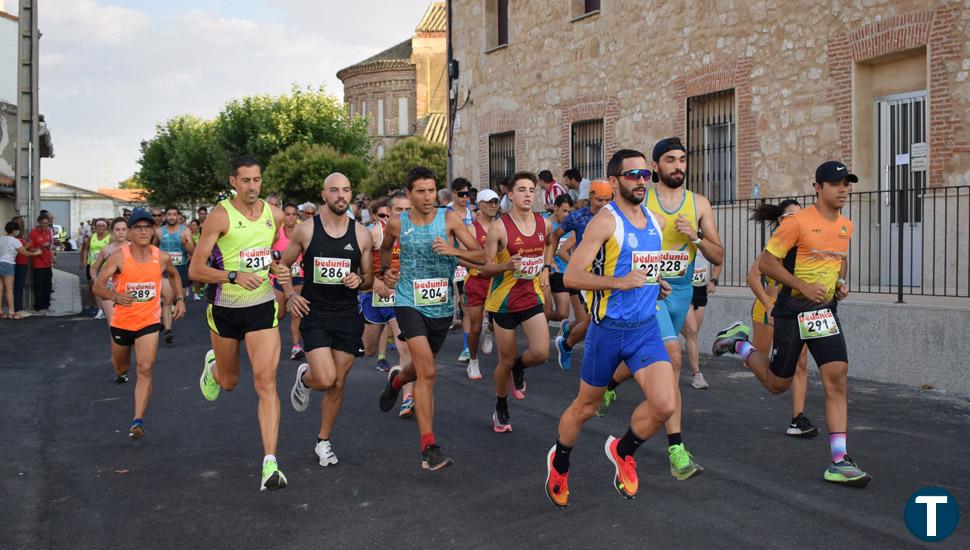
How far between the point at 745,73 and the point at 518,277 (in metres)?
9.53

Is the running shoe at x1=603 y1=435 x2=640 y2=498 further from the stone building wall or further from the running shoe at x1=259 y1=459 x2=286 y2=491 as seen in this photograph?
the stone building wall

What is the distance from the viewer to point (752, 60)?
666 inches

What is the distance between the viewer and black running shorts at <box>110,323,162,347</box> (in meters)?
9.21

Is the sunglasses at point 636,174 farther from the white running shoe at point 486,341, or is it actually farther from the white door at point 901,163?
the white running shoe at point 486,341

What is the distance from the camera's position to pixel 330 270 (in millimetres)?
7457

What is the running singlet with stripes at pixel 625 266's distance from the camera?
602 centimetres

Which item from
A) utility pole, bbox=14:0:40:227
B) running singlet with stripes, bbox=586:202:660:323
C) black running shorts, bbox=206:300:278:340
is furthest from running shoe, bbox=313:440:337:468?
utility pole, bbox=14:0:40:227

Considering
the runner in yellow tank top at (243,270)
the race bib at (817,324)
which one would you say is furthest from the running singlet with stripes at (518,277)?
the race bib at (817,324)

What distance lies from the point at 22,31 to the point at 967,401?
20458mm

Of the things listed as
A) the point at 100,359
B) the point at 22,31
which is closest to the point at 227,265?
the point at 100,359

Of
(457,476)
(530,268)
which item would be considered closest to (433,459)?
(457,476)

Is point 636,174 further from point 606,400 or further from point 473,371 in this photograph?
point 473,371

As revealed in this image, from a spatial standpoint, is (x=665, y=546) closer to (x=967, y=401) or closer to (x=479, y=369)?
(x=967, y=401)

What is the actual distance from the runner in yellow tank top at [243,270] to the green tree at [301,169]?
Result: 154 feet
